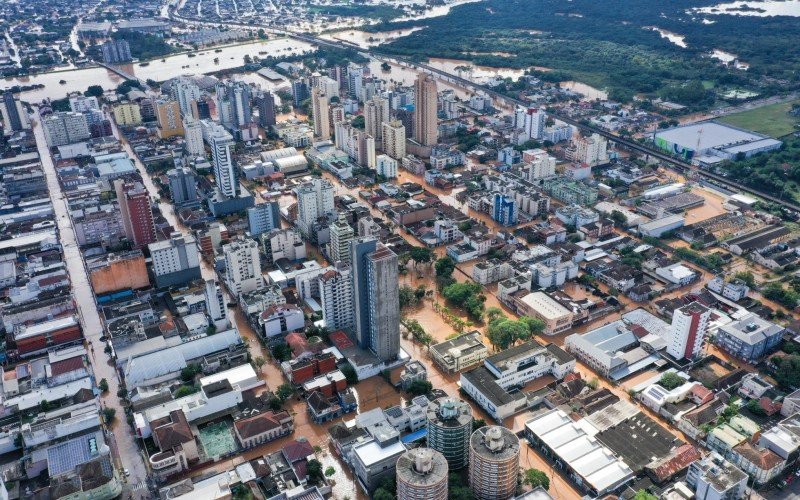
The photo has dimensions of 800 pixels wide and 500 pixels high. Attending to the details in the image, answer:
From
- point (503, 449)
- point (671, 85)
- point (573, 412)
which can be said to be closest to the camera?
point (503, 449)

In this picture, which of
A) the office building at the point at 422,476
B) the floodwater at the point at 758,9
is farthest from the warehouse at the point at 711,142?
the floodwater at the point at 758,9

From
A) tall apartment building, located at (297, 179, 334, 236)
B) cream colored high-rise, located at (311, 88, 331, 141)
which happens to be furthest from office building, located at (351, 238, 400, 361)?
cream colored high-rise, located at (311, 88, 331, 141)

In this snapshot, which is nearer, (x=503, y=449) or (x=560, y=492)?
(x=503, y=449)

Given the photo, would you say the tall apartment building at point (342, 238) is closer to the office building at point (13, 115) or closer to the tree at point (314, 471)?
the tree at point (314, 471)

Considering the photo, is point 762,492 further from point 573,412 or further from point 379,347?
point 379,347

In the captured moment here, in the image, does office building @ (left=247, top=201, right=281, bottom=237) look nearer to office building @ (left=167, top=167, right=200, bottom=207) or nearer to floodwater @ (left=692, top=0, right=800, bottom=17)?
office building @ (left=167, top=167, right=200, bottom=207)

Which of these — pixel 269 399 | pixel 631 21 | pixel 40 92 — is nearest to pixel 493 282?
pixel 269 399

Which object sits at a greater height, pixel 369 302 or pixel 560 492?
pixel 369 302
